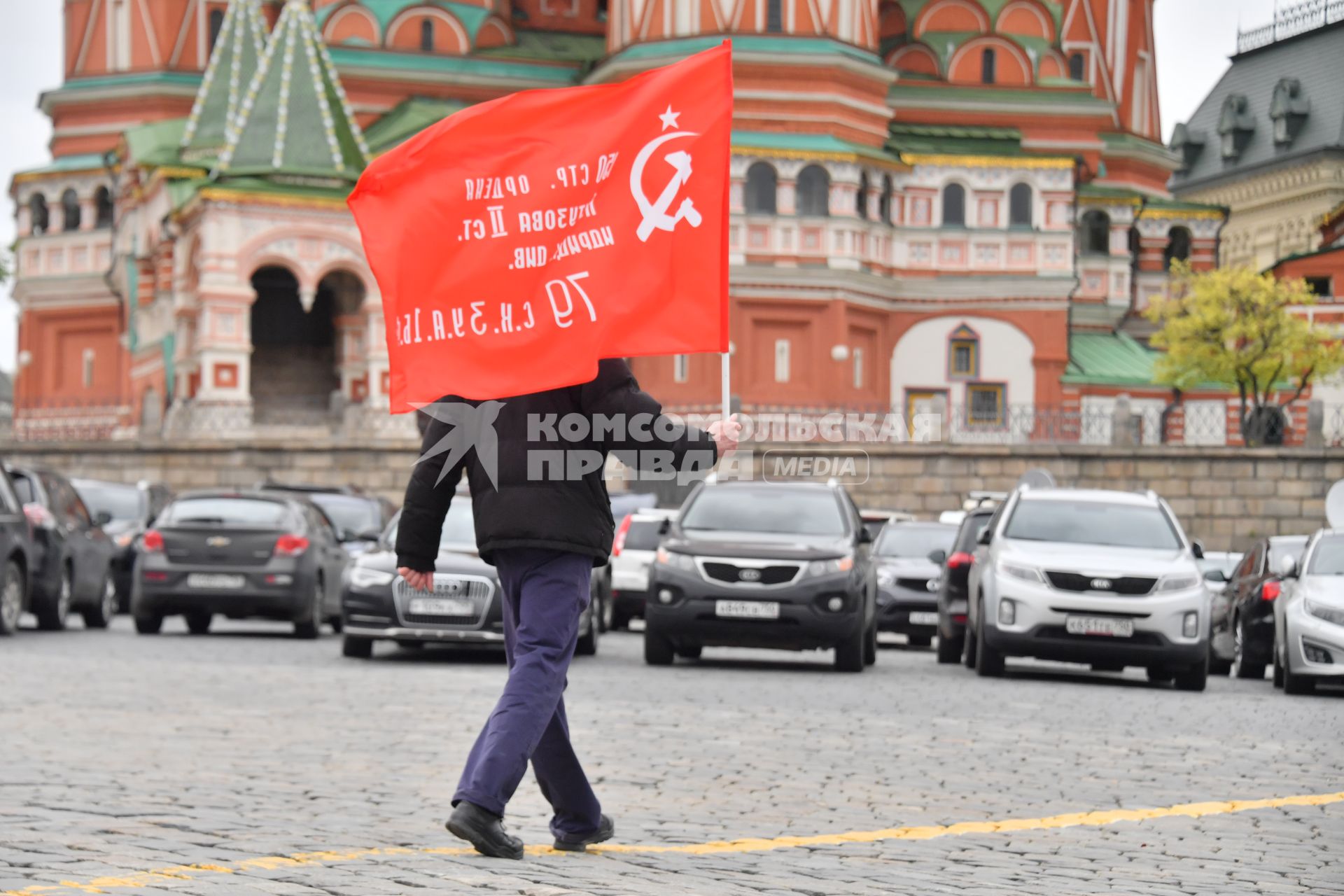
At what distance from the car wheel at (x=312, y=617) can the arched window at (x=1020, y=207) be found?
40176 millimetres

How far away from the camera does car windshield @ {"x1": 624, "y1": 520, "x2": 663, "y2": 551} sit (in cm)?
2875

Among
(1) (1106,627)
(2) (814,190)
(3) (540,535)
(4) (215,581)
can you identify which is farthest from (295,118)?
(3) (540,535)

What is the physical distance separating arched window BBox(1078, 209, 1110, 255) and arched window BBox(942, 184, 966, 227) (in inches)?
310

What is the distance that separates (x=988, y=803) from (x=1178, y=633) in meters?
8.85

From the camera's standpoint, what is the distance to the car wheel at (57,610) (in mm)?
23016

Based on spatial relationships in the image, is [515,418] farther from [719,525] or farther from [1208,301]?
[1208,301]

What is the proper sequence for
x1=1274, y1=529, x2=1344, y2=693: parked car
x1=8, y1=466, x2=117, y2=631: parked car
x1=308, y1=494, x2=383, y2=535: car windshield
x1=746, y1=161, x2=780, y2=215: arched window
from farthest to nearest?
x1=746, y1=161, x2=780, y2=215: arched window < x1=308, y1=494, x2=383, y2=535: car windshield < x1=8, y1=466, x2=117, y2=631: parked car < x1=1274, y1=529, x2=1344, y2=693: parked car

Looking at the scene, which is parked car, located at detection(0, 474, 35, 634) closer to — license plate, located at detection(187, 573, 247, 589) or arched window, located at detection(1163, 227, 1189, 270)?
license plate, located at detection(187, 573, 247, 589)

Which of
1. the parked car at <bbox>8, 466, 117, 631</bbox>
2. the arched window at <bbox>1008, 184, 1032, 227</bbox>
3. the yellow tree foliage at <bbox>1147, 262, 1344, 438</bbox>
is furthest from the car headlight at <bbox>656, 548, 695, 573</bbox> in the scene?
the arched window at <bbox>1008, 184, 1032, 227</bbox>

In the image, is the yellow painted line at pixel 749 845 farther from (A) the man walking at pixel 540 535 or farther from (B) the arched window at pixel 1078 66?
(B) the arched window at pixel 1078 66

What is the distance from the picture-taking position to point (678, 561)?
19891 millimetres

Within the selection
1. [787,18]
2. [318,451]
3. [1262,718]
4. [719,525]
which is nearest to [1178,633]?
[1262,718]

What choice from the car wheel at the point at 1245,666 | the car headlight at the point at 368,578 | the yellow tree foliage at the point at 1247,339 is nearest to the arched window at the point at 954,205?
the yellow tree foliage at the point at 1247,339

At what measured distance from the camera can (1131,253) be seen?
231 ft
